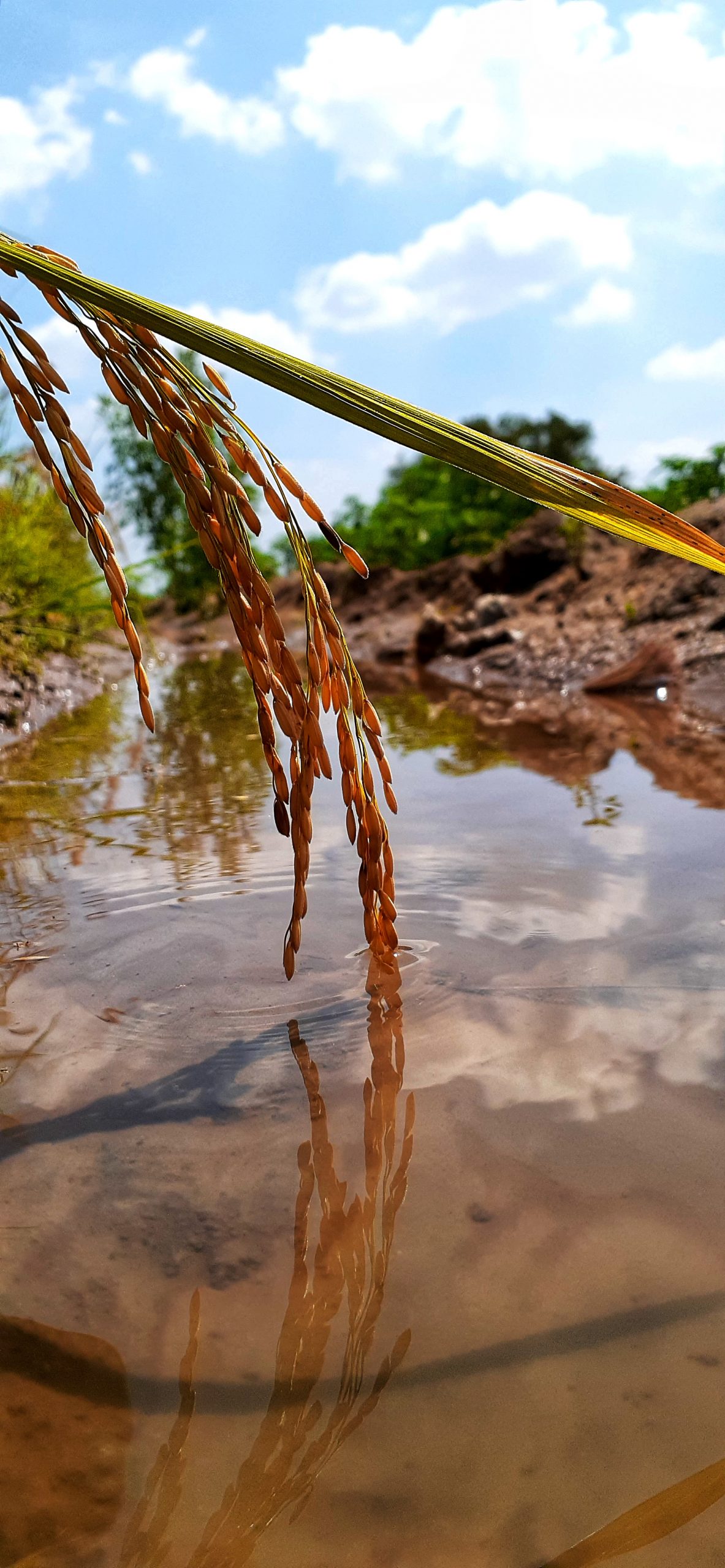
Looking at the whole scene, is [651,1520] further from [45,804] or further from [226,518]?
[45,804]

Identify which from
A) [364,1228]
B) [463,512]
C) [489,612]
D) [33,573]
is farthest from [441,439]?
[463,512]

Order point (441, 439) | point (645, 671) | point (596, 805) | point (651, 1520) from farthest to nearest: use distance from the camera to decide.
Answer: point (645, 671)
point (596, 805)
point (441, 439)
point (651, 1520)

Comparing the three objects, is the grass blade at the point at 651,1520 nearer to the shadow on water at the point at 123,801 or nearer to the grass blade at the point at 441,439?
the grass blade at the point at 441,439

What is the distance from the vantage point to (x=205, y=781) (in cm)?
378

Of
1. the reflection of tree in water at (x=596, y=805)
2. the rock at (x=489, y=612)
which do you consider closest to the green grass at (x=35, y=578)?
the reflection of tree in water at (x=596, y=805)

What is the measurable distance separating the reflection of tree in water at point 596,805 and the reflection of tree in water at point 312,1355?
63.9 inches

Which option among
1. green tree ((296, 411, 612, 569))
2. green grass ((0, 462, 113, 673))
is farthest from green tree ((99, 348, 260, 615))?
green grass ((0, 462, 113, 673))

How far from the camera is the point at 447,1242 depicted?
1018mm

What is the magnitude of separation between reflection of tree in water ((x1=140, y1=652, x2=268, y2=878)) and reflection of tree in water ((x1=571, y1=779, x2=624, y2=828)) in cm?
94

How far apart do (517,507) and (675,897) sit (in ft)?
62.5

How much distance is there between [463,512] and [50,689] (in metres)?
15.5

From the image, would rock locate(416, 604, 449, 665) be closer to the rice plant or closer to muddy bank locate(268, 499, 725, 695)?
muddy bank locate(268, 499, 725, 695)

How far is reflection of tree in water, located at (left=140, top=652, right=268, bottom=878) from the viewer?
8.76 feet

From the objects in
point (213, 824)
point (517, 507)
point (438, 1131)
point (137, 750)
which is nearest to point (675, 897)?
point (438, 1131)
